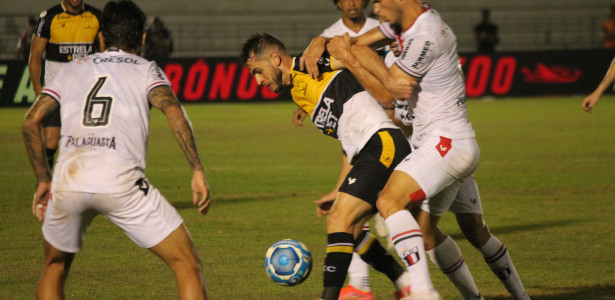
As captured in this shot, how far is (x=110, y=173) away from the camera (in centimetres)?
448

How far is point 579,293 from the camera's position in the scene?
6.24 m

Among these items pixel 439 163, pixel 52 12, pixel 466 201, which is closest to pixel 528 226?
pixel 466 201

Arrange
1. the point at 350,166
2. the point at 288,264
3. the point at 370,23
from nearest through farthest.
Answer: the point at 288,264, the point at 350,166, the point at 370,23

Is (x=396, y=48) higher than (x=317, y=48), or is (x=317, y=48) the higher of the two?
(x=317, y=48)

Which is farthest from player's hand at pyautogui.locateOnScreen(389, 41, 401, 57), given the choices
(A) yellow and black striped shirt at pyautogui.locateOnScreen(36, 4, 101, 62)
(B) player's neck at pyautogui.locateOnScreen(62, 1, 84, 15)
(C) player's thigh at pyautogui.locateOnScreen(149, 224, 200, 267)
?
(B) player's neck at pyautogui.locateOnScreen(62, 1, 84, 15)

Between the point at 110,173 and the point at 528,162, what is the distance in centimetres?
1008

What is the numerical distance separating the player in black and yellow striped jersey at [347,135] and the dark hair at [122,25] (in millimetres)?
1149

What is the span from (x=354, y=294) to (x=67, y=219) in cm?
216

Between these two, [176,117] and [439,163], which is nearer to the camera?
[176,117]

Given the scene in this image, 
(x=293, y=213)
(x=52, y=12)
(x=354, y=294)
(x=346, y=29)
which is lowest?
(x=293, y=213)

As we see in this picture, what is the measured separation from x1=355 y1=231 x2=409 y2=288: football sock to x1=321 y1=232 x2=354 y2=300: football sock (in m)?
0.52

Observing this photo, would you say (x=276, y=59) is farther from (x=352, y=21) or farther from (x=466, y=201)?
(x=352, y=21)

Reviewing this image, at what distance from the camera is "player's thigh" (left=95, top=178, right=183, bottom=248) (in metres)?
4.47

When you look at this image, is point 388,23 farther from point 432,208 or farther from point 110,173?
point 110,173
